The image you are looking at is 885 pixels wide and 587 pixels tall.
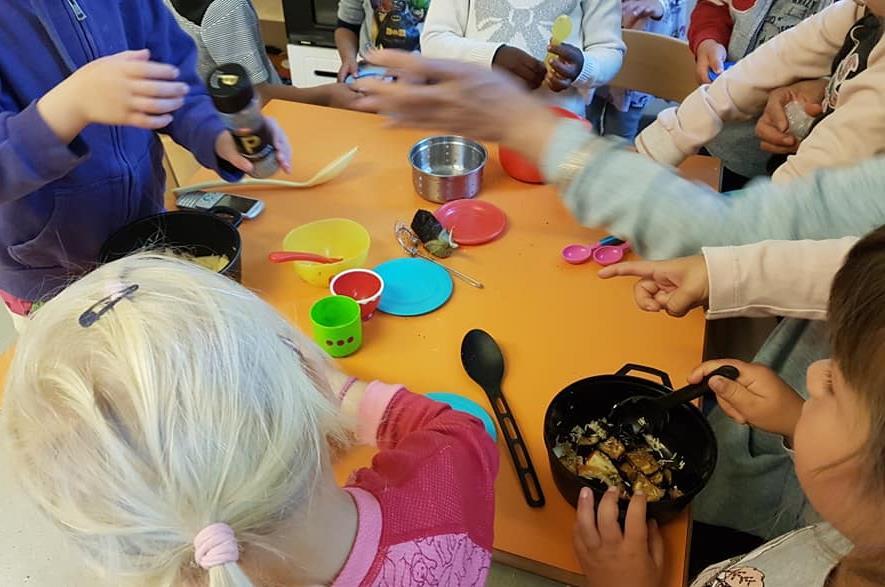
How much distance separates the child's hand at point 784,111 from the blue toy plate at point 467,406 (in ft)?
2.73

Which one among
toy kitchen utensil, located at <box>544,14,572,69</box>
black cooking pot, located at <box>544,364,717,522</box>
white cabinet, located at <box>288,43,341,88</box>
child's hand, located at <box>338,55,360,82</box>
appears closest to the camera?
black cooking pot, located at <box>544,364,717,522</box>

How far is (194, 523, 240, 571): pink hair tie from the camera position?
0.49 metres

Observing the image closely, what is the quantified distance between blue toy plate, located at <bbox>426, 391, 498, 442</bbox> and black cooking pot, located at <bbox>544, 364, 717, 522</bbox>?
8 cm

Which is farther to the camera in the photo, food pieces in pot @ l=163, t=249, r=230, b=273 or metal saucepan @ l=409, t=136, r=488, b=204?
metal saucepan @ l=409, t=136, r=488, b=204

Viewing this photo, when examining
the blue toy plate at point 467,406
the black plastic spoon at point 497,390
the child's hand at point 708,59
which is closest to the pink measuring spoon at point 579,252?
the black plastic spoon at point 497,390

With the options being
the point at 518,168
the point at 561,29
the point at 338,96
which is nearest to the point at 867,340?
the point at 518,168

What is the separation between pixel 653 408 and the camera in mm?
821

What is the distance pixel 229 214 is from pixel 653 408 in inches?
29.4

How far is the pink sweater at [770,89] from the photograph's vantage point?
104cm

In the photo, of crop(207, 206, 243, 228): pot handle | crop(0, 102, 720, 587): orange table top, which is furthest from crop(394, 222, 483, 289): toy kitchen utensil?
→ crop(207, 206, 243, 228): pot handle

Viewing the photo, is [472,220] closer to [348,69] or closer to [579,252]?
[579,252]

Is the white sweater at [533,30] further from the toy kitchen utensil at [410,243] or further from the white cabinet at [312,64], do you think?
the white cabinet at [312,64]

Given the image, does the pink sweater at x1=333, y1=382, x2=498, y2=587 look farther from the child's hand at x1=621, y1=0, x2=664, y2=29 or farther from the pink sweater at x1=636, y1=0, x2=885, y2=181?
the child's hand at x1=621, y1=0, x2=664, y2=29

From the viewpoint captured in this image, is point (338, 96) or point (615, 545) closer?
point (615, 545)
